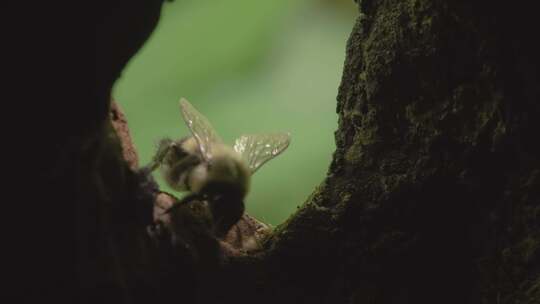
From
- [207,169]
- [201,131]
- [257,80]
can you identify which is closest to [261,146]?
[201,131]

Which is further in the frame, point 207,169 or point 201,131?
point 201,131

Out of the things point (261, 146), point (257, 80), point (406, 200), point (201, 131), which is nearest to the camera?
point (406, 200)

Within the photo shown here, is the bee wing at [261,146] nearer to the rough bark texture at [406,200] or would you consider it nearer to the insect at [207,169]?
the insect at [207,169]

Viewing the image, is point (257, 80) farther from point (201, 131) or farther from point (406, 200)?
point (406, 200)

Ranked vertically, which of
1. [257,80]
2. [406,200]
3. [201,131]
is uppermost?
[257,80]

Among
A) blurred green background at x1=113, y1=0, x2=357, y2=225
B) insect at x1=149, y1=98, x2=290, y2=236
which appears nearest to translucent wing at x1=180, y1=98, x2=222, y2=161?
insect at x1=149, y1=98, x2=290, y2=236

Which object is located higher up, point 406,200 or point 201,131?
point 201,131

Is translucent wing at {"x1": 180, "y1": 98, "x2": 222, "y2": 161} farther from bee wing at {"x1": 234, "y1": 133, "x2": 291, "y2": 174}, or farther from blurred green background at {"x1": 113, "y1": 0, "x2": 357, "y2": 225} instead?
blurred green background at {"x1": 113, "y1": 0, "x2": 357, "y2": 225}
